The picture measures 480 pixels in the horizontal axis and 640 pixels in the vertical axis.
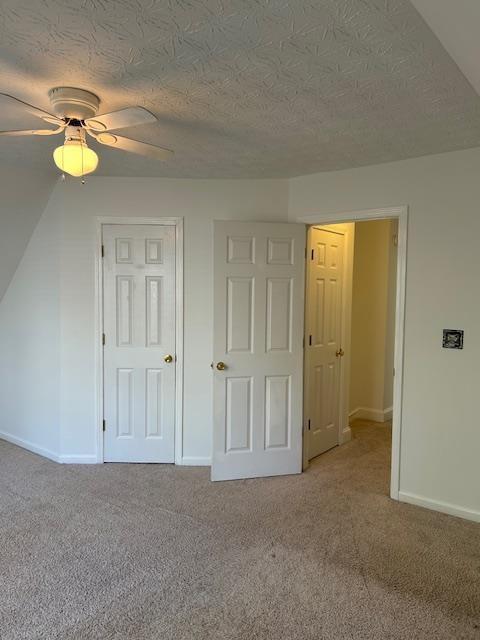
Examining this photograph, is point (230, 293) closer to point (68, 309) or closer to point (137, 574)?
point (68, 309)

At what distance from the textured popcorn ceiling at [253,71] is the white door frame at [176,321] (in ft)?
2.79

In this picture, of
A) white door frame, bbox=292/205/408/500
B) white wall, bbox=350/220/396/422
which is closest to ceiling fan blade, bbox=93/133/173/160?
white door frame, bbox=292/205/408/500

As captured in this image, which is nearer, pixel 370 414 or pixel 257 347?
pixel 257 347

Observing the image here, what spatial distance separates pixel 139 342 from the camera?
3656 mm

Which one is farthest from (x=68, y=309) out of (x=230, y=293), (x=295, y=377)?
(x=295, y=377)

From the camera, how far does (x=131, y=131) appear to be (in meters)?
2.53

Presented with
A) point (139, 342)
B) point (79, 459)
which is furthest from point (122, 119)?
point (79, 459)

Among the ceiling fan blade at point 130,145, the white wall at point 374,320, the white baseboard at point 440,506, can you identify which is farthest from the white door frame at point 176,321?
the white wall at point 374,320

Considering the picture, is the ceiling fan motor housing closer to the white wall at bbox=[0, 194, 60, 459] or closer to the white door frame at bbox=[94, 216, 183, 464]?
the white door frame at bbox=[94, 216, 183, 464]

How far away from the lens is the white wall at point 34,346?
371 centimetres

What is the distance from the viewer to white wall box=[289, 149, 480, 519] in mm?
2771

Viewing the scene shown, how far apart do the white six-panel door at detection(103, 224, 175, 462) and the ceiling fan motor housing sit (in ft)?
5.07

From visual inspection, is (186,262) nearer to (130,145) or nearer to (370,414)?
(130,145)

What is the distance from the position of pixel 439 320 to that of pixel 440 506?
1.25m
